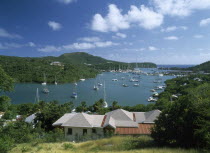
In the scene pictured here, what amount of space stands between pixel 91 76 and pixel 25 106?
264 feet

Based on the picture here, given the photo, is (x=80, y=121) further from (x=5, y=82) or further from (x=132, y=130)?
(x=5, y=82)

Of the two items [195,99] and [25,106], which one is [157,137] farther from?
[25,106]

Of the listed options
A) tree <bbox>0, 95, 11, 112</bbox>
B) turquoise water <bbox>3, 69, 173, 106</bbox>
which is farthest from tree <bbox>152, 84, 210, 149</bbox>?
turquoise water <bbox>3, 69, 173, 106</bbox>

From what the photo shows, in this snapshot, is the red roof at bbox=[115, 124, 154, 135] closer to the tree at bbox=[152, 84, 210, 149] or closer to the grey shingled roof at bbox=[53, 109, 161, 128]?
the grey shingled roof at bbox=[53, 109, 161, 128]

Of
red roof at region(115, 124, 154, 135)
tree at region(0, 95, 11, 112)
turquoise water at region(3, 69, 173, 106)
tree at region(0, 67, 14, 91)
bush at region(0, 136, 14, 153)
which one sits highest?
tree at region(0, 67, 14, 91)

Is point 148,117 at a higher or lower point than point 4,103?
lower

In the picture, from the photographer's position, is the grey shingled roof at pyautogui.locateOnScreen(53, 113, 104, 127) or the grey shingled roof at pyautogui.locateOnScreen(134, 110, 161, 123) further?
the grey shingled roof at pyautogui.locateOnScreen(134, 110, 161, 123)

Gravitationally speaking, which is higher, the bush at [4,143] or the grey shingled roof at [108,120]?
the bush at [4,143]

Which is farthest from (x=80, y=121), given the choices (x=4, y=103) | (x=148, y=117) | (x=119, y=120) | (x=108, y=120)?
(x=4, y=103)

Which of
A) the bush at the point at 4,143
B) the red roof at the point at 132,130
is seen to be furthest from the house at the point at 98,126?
the bush at the point at 4,143

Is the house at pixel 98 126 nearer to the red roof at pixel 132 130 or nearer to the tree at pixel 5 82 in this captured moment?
the red roof at pixel 132 130

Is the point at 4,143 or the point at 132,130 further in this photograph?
the point at 132,130

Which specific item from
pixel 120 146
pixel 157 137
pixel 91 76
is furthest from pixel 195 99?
pixel 91 76

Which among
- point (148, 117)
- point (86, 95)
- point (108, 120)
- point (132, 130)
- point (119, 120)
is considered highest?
point (108, 120)
